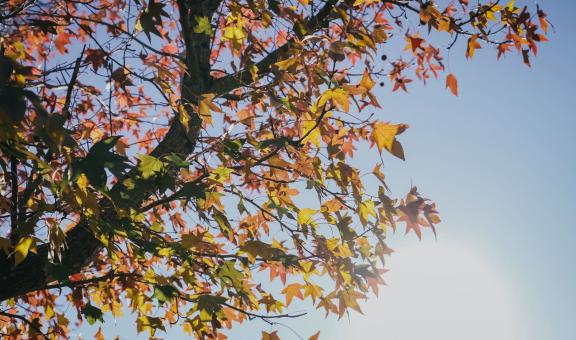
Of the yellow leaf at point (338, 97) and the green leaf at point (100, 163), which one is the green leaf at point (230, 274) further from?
the green leaf at point (100, 163)

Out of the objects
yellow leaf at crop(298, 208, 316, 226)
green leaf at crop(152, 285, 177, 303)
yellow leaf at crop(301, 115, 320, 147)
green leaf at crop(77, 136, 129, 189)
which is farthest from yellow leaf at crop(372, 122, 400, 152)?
green leaf at crop(152, 285, 177, 303)

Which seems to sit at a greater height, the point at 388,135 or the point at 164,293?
the point at 388,135

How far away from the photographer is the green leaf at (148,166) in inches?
93.4

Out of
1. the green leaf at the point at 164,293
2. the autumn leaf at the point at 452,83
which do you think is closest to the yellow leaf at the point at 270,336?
the green leaf at the point at 164,293

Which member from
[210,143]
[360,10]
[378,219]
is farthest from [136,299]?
[360,10]

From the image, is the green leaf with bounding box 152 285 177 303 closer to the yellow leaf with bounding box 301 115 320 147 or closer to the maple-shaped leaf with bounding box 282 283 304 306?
the maple-shaped leaf with bounding box 282 283 304 306

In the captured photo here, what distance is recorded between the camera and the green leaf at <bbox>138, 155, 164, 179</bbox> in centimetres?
237

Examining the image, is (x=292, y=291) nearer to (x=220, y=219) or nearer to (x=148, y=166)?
(x=220, y=219)

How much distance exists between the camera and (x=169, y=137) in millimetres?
3270

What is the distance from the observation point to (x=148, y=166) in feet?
7.88

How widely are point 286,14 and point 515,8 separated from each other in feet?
5.91

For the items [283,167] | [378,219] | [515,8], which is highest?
[515,8]

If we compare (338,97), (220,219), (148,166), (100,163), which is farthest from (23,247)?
(338,97)

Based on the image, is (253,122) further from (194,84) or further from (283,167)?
(283,167)
